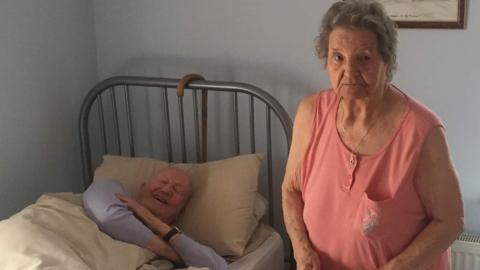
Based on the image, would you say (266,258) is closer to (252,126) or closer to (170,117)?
(252,126)

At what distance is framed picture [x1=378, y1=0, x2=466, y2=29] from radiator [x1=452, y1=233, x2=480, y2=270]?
706 mm

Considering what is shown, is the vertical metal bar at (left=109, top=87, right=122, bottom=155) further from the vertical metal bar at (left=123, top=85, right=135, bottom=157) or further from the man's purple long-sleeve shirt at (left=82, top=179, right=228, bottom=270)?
the man's purple long-sleeve shirt at (left=82, top=179, right=228, bottom=270)

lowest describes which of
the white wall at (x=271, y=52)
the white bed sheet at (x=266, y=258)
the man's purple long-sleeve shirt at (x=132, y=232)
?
the white bed sheet at (x=266, y=258)

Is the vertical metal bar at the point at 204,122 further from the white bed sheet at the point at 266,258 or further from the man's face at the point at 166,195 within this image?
the white bed sheet at the point at 266,258

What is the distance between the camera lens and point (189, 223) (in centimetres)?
231

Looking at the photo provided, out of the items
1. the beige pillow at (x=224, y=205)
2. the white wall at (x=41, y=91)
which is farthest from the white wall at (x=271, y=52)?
the beige pillow at (x=224, y=205)

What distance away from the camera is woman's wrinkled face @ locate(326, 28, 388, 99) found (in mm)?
1477

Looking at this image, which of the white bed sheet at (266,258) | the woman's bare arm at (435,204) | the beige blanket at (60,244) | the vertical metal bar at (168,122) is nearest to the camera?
the woman's bare arm at (435,204)

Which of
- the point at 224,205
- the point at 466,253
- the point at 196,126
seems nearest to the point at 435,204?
the point at 466,253

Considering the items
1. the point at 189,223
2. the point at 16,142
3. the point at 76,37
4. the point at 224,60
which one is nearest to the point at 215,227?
the point at 189,223

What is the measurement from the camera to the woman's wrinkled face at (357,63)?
4.84 feet

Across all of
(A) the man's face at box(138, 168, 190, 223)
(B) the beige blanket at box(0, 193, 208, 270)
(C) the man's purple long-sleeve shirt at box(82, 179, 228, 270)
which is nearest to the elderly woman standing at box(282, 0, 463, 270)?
(C) the man's purple long-sleeve shirt at box(82, 179, 228, 270)

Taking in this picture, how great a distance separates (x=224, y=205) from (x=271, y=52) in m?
0.62

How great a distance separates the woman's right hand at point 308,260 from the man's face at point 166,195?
0.73 m
